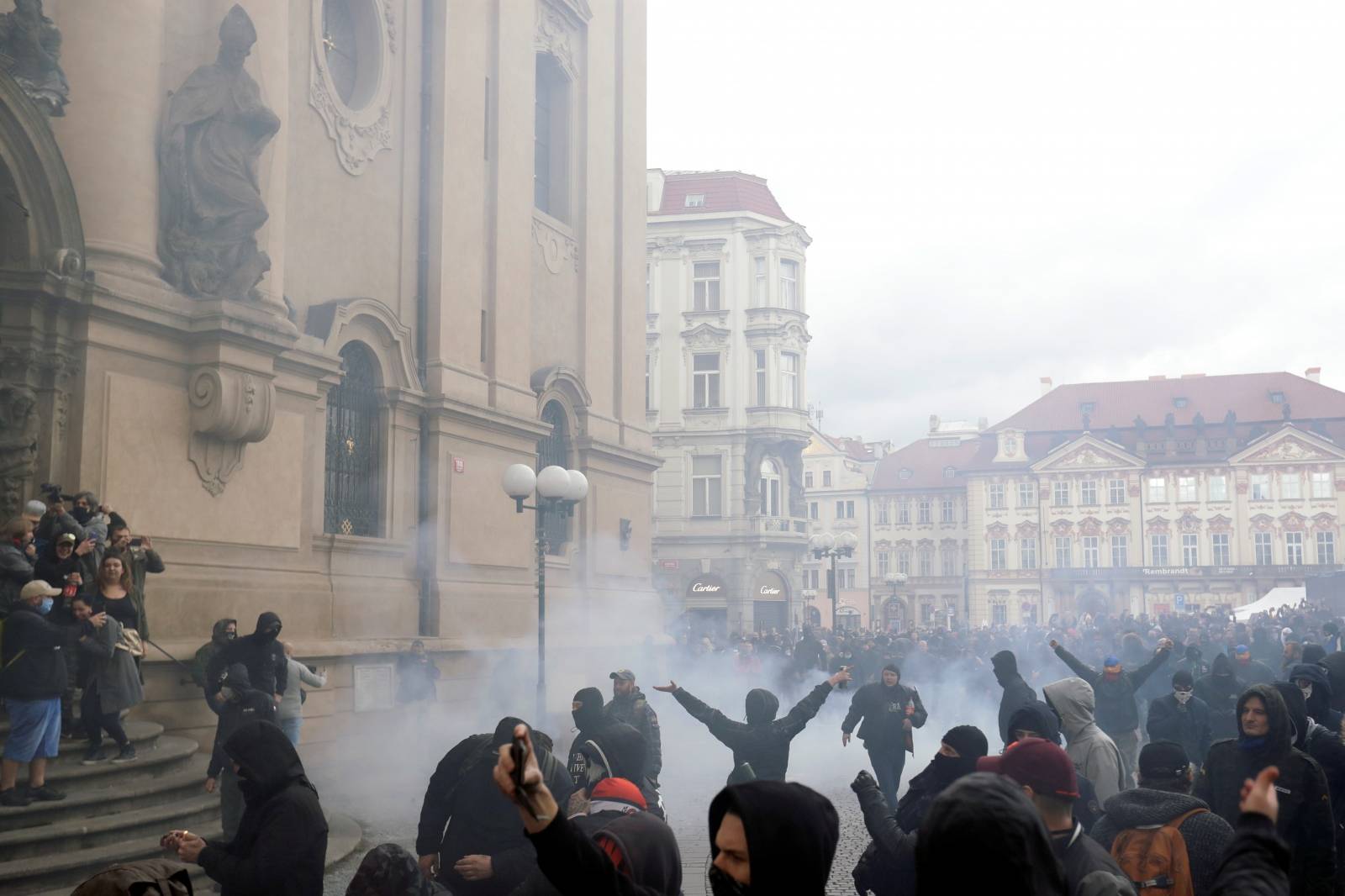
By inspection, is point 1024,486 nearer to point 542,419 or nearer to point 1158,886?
point 542,419

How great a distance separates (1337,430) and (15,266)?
82.2m

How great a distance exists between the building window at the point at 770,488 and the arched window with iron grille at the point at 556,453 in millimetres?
26650

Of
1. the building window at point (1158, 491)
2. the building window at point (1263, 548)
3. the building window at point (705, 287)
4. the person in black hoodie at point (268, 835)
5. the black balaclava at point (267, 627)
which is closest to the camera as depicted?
the person in black hoodie at point (268, 835)

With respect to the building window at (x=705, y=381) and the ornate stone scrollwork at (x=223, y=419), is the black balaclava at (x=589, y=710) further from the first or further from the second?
the building window at (x=705, y=381)

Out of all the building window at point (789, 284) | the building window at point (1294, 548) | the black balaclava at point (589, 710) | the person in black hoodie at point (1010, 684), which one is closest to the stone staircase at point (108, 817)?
the black balaclava at point (589, 710)

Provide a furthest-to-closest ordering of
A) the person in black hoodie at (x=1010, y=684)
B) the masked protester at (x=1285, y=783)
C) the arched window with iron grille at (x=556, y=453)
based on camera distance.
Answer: the arched window with iron grille at (x=556, y=453)
the person in black hoodie at (x=1010, y=684)
the masked protester at (x=1285, y=783)

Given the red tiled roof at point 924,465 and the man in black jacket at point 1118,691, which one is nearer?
the man in black jacket at point 1118,691

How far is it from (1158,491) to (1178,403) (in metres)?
7.23

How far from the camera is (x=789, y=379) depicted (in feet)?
164

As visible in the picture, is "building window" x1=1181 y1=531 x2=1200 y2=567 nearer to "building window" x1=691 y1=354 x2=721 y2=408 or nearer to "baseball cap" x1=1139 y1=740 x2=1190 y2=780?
"building window" x1=691 y1=354 x2=721 y2=408

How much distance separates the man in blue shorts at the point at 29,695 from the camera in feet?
28.6

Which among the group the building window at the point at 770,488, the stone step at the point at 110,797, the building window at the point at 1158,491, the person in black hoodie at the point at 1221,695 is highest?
the building window at the point at 1158,491

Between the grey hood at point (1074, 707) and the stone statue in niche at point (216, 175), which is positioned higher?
the stone statue in niche at point (216, 175)

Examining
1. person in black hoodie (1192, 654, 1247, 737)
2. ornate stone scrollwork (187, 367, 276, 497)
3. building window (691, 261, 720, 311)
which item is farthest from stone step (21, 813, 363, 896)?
building window (691, 261, 720, 311)
